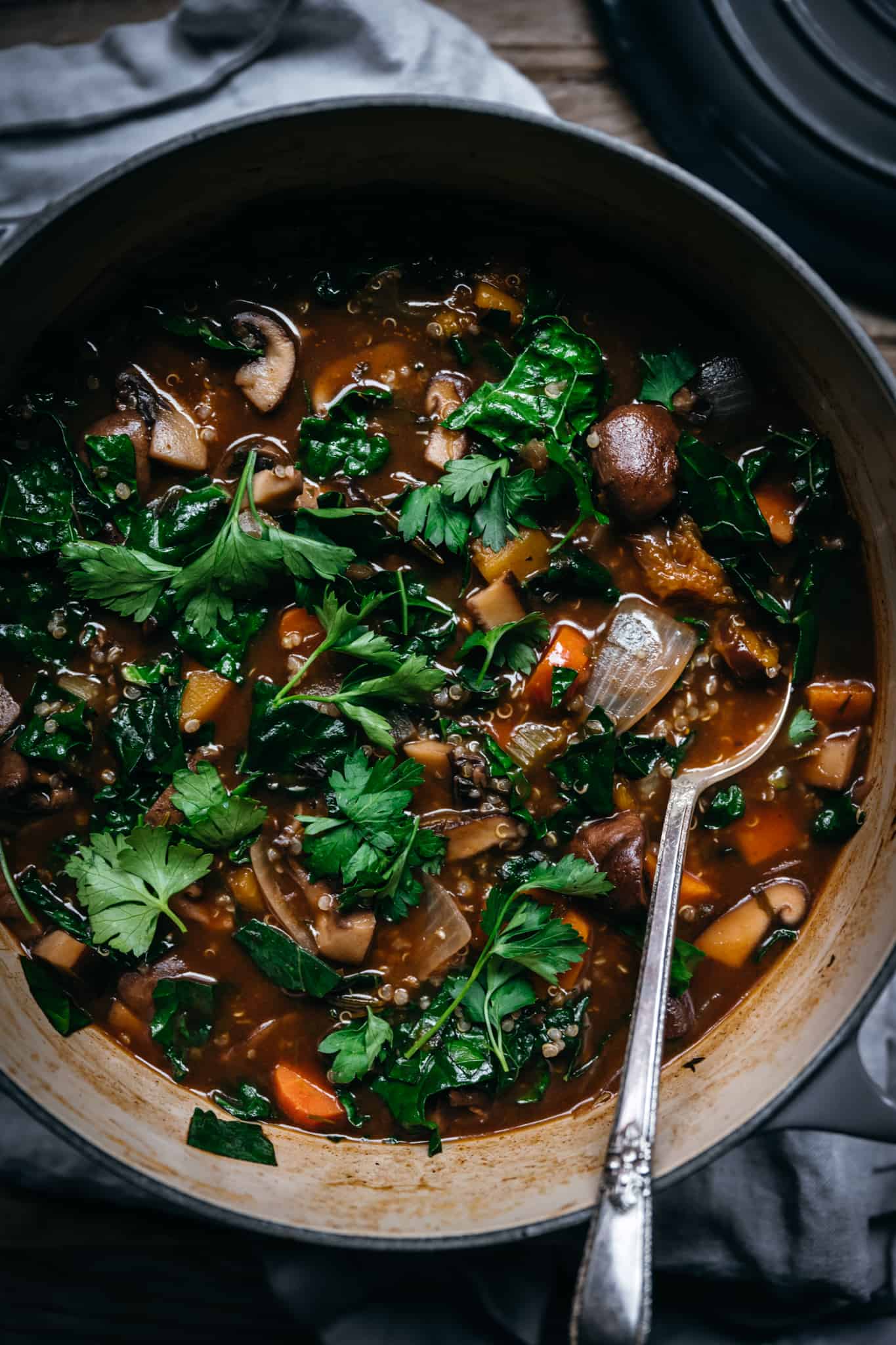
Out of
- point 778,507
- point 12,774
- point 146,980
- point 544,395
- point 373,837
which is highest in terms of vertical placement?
point 544,395

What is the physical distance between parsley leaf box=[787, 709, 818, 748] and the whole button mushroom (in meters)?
0.82

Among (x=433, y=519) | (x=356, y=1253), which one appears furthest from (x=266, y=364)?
(x=356, y=1253)

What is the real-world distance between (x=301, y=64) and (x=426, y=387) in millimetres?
1332

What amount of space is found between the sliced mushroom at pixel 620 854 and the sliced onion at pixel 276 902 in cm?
90

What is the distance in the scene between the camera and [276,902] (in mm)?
3510

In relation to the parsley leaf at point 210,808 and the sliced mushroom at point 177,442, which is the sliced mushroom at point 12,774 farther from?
the sliced mushroom at point 177,442

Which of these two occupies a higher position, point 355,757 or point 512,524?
point 512,524

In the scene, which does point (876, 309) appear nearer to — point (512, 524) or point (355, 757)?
point (512, 524)

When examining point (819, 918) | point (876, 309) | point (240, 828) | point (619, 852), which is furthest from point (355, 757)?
point (876, 309)

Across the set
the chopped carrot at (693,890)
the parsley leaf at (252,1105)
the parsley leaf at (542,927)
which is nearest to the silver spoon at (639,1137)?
the chopped carrot at (693,890)

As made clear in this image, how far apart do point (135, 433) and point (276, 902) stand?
155 centimetres

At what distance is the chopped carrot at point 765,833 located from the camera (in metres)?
3.56

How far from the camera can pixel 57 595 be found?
3.51 m

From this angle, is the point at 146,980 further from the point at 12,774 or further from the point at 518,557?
the point at 518,557
